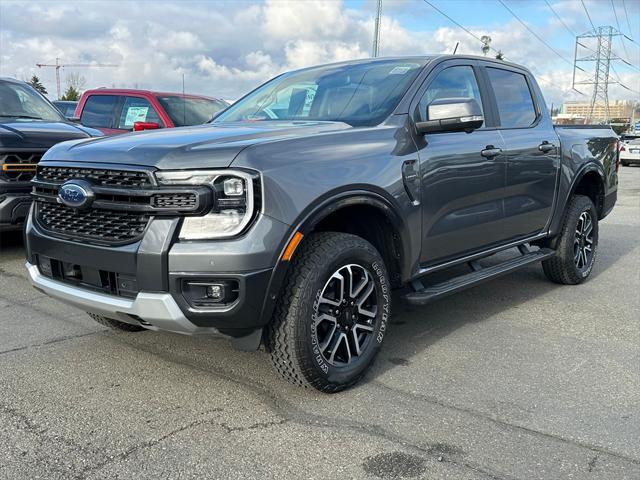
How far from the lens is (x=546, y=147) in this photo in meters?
5.21

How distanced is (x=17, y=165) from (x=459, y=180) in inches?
167

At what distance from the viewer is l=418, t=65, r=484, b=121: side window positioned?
415cm

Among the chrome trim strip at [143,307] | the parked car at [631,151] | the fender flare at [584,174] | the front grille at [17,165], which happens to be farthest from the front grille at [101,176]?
the parked car at [631,151]

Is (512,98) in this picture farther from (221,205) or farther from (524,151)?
(221,205)

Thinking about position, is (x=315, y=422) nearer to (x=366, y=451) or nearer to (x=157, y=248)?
(x=366, y=451)

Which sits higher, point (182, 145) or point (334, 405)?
point (182, 145)

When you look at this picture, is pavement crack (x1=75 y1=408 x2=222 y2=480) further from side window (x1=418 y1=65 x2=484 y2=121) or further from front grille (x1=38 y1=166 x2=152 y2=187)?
side window (x1=418 y1=65 x2=484 y2=121)

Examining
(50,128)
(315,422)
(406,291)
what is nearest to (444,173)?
(406,291)

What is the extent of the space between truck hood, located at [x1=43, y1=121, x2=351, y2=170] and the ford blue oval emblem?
0.15 metres

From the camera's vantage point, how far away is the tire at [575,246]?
573cm

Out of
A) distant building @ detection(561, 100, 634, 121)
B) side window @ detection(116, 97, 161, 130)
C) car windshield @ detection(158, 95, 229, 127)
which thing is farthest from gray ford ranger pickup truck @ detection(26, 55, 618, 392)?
distant building @ detection(561, 100, 634, 121)

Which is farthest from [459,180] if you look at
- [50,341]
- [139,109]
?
[139,109]

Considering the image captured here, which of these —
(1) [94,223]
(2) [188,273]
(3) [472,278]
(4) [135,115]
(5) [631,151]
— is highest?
(4) [135,115]

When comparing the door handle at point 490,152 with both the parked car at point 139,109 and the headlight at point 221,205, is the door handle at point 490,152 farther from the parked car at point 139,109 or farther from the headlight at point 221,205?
the parked car at point 139,109
